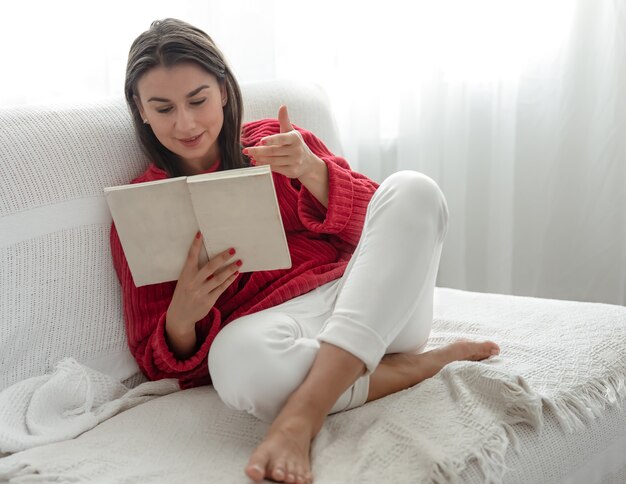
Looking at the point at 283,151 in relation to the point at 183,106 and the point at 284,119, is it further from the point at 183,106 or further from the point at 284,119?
the point at 183,106

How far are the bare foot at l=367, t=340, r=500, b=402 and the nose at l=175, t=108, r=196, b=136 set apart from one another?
469mm

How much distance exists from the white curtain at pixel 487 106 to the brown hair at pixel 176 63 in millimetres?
691

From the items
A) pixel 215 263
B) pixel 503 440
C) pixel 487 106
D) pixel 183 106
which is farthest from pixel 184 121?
pixel 487 106

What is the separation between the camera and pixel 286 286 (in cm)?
127

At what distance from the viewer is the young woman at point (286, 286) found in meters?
1.04

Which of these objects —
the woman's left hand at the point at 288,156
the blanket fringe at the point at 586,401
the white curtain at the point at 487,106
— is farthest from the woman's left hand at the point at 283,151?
the white curtain at the point at 487,106

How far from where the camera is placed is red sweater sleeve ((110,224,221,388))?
123 centimetres

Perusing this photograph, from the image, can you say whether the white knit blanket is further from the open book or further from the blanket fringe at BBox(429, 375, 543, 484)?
the open book

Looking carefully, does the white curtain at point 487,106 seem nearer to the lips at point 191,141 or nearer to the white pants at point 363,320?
the lips at point 191,141

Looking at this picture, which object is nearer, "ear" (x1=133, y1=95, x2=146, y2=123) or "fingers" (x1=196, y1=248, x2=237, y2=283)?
"fingers" (x1=196, y1=248, x2=237, y2=283)

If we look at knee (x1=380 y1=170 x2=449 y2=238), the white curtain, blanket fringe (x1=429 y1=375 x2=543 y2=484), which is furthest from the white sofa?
the white curtain

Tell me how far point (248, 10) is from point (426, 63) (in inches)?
21.0

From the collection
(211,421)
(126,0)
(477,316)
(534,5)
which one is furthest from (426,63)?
(211,421)

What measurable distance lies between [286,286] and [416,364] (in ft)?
0.80
